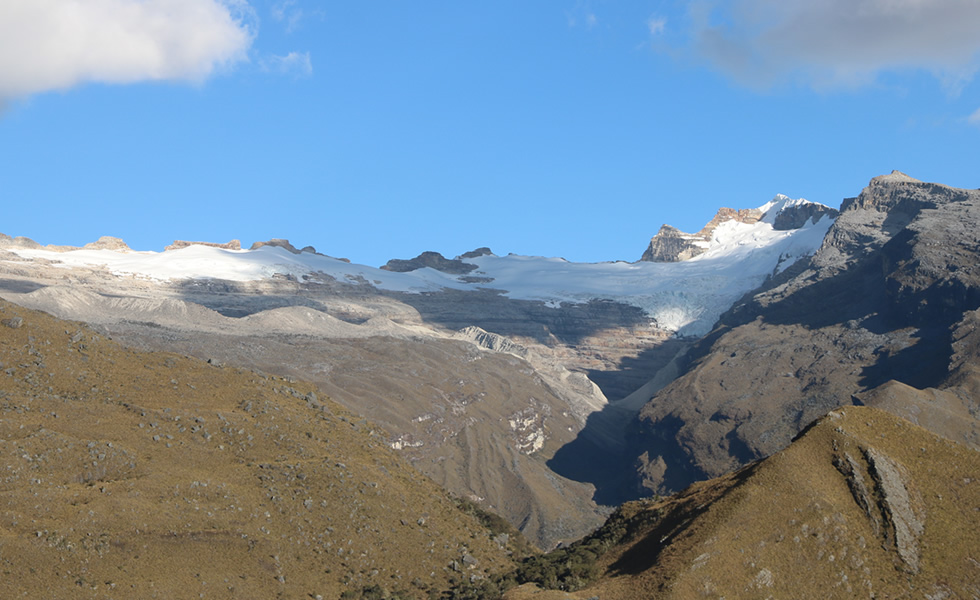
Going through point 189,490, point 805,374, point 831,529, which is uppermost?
point 805,374

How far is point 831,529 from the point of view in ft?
125

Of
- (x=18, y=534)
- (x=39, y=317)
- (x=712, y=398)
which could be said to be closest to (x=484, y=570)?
(x=18, y=534)

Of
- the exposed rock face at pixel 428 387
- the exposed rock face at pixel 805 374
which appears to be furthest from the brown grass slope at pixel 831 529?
the exposed rock face at pixel 805 374

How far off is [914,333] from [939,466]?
15190cm

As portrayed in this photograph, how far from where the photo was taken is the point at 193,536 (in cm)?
4300

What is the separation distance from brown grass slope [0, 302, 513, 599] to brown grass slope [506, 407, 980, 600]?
1080 cm

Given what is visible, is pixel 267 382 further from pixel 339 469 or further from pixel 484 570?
pixel 484 570

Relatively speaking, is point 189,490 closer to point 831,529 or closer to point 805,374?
point 831,529

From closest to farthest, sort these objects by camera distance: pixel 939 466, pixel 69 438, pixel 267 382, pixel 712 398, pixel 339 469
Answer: pixel 939 466
pixel 69 438
pixel 339 469
pixel 267 382
pixel 712 398

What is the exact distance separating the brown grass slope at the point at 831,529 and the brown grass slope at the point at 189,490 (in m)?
10.8

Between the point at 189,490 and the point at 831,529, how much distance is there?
26.3 meters

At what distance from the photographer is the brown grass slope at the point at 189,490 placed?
40000mm

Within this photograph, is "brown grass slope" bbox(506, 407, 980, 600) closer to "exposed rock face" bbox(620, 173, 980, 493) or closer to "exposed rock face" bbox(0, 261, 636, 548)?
"exposed rock face" bbox(0, 261, 636, 548)

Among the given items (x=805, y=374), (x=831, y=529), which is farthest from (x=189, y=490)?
(x=805, y=374)
